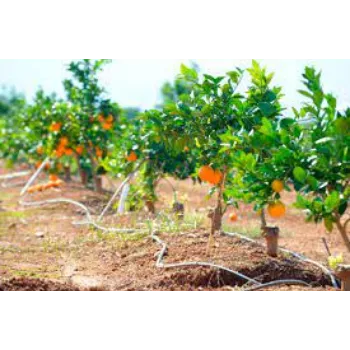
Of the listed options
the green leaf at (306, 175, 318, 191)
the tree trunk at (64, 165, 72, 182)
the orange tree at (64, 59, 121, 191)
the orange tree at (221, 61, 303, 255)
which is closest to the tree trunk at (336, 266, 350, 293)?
the orange tree at (221, 61, 303, 255)

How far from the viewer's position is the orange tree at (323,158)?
60.7 inches

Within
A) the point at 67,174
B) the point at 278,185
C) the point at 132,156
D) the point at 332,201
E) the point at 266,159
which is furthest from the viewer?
the point at 67,174

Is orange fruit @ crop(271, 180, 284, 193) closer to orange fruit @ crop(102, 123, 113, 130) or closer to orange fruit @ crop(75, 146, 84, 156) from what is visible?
orange fruit @ crop(102, 123, 113, 130)

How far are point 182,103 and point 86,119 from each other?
2004 millimetres

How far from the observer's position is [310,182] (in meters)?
1.58

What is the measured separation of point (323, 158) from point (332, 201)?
0.11 metres

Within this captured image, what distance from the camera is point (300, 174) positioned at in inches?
60.8

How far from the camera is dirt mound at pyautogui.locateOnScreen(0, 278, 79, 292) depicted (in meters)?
1.89

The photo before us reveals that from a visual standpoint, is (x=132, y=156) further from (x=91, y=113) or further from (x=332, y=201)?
(x=332, y=201)

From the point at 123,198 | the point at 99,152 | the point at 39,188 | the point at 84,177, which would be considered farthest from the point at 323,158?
the point at 84,177

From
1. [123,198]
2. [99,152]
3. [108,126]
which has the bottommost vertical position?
[123,198]

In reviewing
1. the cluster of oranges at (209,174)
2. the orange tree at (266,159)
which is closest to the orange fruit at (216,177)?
the cluster of oranges at (209,174)

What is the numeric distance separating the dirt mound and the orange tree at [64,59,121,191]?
6.81ft
